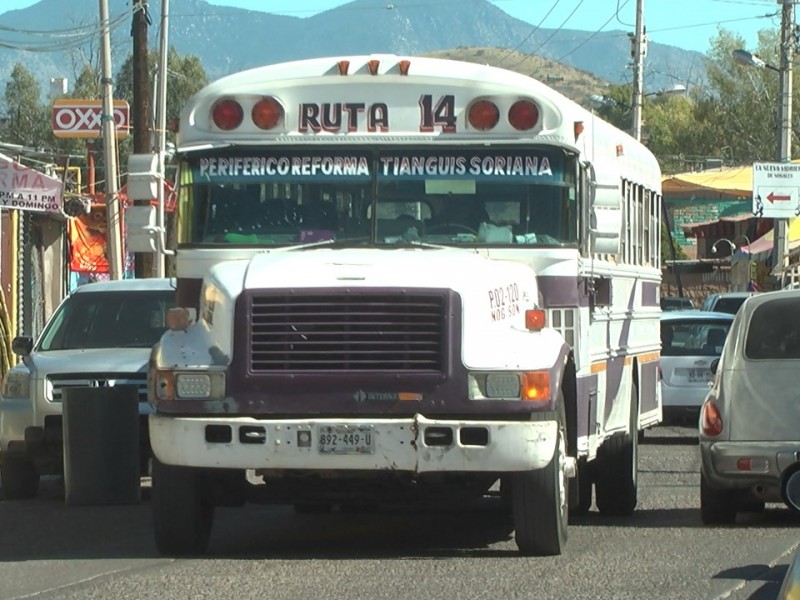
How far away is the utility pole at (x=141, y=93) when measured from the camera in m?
28.7

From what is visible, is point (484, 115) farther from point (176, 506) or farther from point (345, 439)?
point (176, 506)

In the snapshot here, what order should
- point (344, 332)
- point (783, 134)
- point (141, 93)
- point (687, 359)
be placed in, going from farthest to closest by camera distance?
point (783, 134), point (141, 93), point (687, 359), point (344, 332)

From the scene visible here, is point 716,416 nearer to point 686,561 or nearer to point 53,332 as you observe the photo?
point 686,561

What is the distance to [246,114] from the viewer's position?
1091 centimetres

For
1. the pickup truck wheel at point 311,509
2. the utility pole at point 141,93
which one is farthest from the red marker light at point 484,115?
the utility pole at point 141,93

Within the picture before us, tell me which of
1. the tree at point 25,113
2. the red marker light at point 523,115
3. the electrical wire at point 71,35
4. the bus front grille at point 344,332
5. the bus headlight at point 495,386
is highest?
the tree at point 25,113

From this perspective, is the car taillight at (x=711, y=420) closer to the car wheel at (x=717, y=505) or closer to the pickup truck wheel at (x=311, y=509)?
the car wheel at (x=717, y=505)

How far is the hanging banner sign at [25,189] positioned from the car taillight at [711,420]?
16.1 m

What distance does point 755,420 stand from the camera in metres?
12.2

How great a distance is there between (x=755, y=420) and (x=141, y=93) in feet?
61.3

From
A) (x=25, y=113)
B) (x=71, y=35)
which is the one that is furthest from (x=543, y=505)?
(x=25, y=113)

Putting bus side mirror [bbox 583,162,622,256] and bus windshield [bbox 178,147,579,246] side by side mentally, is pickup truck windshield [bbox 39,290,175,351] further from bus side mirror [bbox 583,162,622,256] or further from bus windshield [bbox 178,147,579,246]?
bus side mirror [bbox 583,162,622,256]

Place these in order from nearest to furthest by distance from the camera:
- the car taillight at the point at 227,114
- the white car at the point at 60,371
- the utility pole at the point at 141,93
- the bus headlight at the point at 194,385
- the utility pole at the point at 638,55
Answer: the bus headlight at the point at 194,385
the car taillight at the point at 227,114
the white car at the point at 60,371
the utility pole at the point at 141,93
the utility pole at the point at 638,55

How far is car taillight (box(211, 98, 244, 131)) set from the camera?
10.9m
